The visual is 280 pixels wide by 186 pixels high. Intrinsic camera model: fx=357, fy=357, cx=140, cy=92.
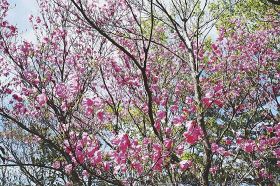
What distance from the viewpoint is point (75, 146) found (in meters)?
4.84

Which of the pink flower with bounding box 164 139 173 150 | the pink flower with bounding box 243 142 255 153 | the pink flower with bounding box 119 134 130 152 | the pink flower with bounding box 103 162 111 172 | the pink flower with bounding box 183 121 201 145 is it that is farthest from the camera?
the pink flower with bounding box 243 142 255 153

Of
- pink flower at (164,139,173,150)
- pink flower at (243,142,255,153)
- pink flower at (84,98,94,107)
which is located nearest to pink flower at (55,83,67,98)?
pink flower at (84,98,94,107)

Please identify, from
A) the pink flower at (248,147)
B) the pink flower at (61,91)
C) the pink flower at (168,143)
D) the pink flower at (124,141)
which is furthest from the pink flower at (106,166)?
the pink flower at (248,147)

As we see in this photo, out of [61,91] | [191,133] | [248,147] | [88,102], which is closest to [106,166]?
[88,102]

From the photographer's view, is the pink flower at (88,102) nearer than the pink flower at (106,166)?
No

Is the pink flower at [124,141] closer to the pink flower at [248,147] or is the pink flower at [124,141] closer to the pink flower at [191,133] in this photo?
the pink flower at [191,133]

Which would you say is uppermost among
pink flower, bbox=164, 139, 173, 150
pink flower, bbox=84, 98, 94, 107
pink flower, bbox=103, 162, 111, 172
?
pink flower, bbox=84, 98, 94, 107

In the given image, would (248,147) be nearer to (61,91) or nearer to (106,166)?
(106,166)

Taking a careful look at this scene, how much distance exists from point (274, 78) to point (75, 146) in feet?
34.0

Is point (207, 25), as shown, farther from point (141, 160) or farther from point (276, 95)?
point (276, 95)

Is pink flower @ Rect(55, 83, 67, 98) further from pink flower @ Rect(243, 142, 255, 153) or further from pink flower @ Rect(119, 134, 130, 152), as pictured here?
pink flower @ Rect(243, 142, 255, 153)

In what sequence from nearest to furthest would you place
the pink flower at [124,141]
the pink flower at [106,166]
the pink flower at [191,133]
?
the pink flower at [191,133], the pink flower at [124,141], the pink flower at [106,166]

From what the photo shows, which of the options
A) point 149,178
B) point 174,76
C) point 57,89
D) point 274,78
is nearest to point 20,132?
point 174,76

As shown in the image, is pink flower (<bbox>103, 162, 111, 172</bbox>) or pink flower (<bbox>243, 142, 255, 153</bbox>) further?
pink flower (<bbox>243, 142, 255, 153</bbox>)
